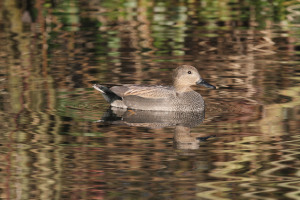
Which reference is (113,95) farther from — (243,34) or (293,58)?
(243,34)

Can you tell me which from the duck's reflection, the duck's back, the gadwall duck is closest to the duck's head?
the gadwall duck

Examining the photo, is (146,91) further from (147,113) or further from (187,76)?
(187,76)

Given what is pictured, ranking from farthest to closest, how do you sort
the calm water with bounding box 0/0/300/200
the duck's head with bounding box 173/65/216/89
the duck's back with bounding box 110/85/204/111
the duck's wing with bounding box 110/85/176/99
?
the duck's head with bounding box 173/65/216/89 < the duck's wing with bounding box 110/85/176/99 < the duck's back with bounding box 110/85/204/111 < the calm water with bounding box 0/0/300/200

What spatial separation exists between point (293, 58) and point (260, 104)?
10.6 ft

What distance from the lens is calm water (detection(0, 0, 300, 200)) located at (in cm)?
787

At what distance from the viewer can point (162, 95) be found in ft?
37.6

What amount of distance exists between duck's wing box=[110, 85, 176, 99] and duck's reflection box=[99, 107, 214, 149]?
0.22 m

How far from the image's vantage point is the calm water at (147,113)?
310 inches

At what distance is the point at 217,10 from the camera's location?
19391mm

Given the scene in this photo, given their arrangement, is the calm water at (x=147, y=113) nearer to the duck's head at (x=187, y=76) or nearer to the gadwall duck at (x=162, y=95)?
the gadwall duck at (x=162, y=95)

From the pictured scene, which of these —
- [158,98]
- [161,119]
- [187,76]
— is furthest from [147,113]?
[187,76]

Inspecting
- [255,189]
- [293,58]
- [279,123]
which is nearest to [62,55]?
[293,58]

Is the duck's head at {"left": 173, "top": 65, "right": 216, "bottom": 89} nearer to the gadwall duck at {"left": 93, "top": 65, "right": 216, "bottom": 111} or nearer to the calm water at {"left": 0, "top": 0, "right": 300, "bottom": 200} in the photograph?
the gadwall duck at {"left": 93, "top": 65, "right": 216, "bottom": 111}

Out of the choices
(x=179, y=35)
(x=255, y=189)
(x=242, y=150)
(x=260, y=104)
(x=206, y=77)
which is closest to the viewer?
(x=255, y=189)
